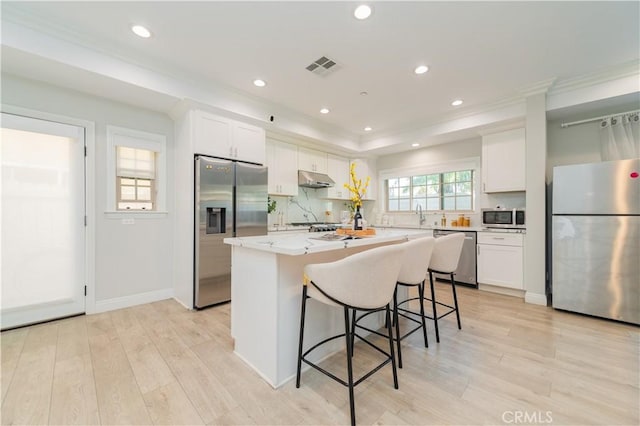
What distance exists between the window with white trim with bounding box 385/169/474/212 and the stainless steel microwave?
2.37ft

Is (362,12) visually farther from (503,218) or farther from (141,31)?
(503,218)

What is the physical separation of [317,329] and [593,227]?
318cm

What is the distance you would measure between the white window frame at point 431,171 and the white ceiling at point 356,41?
1369mm

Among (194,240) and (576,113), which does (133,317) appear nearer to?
(194,240)

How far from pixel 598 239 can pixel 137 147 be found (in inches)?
211

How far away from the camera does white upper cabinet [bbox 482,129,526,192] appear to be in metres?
3.65

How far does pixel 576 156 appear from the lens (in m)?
3.49

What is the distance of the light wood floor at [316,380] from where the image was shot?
1426 millimetres

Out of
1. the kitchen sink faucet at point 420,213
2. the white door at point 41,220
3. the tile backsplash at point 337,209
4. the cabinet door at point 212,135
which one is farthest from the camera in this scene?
the kitchen sink faucet at point 420,213

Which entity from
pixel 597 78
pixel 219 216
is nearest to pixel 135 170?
pixel 219 216

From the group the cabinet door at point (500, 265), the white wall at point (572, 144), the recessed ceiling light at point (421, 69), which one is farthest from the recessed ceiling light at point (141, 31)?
the white wall at point (572, 144)

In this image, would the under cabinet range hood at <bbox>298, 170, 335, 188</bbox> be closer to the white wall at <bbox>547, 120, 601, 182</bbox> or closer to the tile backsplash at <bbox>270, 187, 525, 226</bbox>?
the tile backsplash at <bbox>270, 187, 525, 226</bbox>

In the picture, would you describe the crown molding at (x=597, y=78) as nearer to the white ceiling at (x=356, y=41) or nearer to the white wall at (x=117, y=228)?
the white ceiling at (x=356, y=41)

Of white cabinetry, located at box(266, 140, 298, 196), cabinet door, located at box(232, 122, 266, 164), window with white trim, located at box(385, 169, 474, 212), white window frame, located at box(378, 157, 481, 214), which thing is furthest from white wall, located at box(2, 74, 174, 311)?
window with white trim, located at box(385, 169, 474, 212)
